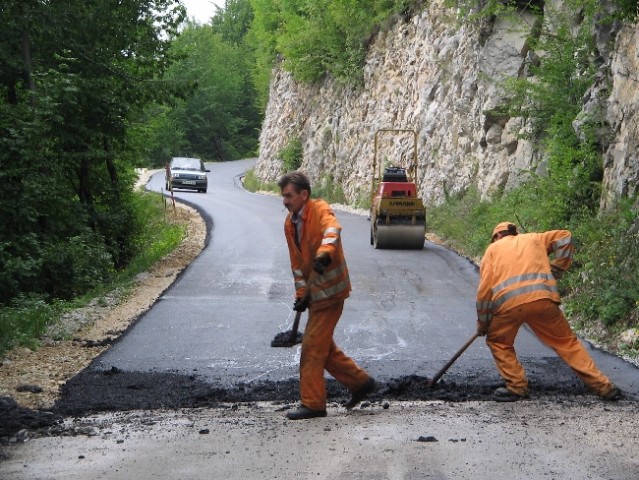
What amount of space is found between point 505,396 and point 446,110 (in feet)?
74.4

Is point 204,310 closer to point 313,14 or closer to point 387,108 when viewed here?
point 387,108

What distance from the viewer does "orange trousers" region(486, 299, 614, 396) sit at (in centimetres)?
707

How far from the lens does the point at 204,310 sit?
12148mm

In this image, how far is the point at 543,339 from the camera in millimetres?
7258

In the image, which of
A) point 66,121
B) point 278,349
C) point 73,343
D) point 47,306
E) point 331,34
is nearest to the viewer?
point 278,349

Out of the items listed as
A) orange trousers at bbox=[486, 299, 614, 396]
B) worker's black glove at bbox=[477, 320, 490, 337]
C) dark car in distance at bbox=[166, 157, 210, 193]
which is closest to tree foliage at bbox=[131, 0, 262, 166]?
dark car in distance at bbox=[166, 157, 210, 193]

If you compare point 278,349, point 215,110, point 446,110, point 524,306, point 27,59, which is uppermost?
point 215,110

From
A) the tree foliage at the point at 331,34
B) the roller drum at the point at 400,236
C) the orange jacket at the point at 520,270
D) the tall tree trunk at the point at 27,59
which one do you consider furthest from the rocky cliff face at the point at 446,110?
the tall tree trunk at the point at 27,59

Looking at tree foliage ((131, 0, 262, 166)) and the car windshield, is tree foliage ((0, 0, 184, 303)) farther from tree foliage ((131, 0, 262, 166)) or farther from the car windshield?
tree foliage ((131, 0, 262, 166))

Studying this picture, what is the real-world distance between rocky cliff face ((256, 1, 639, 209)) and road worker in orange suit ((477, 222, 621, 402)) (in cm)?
615

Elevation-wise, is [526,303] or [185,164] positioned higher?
[526,303]

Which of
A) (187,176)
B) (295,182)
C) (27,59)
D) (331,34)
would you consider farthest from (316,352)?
(187,176)

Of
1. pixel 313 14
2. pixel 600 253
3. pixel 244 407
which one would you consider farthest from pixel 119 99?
pixel 313 14

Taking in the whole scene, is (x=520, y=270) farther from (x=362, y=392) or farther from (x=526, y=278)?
(x=362, y=392)
